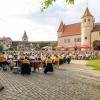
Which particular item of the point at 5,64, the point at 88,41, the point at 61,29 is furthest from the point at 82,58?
the point at 61,29

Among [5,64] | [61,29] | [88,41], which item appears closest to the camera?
[5,64]

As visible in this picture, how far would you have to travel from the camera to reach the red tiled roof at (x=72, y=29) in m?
112

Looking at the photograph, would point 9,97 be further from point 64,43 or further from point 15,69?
point 64,43

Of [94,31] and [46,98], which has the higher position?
[94,31]

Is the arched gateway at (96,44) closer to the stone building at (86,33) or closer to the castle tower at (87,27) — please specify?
the stone building at (86,33)

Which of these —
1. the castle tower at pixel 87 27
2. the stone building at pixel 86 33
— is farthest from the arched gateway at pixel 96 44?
the castle tower at pixel 87 27

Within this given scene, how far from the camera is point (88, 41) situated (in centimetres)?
9850

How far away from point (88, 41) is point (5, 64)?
238ft

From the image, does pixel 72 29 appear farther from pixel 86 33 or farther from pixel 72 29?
pixel 86 33

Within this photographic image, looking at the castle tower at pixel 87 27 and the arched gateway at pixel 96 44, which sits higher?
the castle tower at pixel 87 27

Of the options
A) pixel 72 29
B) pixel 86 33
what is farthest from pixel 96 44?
pixel 72 29

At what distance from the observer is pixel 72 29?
11550 cm

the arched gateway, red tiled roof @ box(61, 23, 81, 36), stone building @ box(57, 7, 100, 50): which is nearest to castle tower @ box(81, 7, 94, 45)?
stone building @ box(57, 7, 100, 50)

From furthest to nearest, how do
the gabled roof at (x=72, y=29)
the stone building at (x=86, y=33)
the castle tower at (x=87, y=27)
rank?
the gabled roof at (x=72, y=29) → the castle tower at (x=87, y=27) → the stone building at (x=86, y=33)
